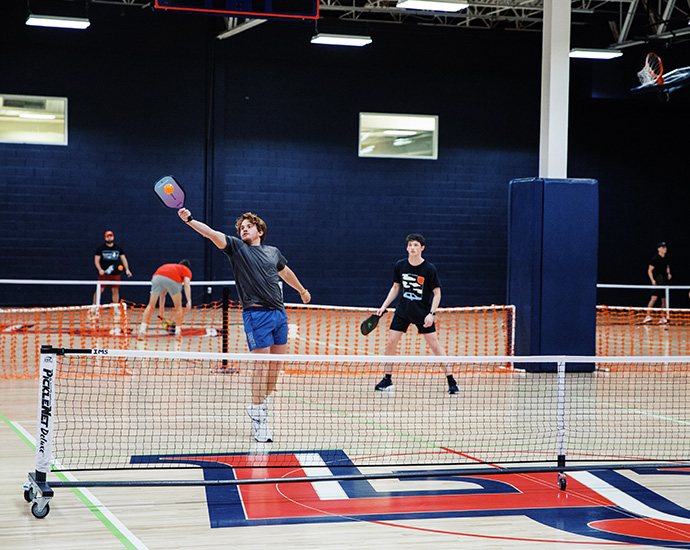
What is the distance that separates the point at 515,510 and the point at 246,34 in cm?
1759

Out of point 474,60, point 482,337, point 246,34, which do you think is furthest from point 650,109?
point 246,34

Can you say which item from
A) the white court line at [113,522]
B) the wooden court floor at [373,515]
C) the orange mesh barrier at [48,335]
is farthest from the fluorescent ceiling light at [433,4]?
the white court line at [113,522]

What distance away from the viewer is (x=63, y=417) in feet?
28.3

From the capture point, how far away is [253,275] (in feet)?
24.7

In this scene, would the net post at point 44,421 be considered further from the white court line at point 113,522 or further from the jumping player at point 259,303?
the jumping player at point 259,303

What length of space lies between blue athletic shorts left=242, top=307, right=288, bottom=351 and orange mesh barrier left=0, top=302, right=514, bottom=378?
372 cm

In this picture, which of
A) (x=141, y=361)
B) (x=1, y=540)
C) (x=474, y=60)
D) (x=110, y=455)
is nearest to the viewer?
(x=1, y=540)

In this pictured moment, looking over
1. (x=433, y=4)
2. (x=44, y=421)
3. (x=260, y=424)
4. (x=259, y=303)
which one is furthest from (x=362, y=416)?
(x=433, y=4)

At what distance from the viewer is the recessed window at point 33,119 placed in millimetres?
20188

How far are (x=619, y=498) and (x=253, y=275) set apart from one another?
3444 millimetres

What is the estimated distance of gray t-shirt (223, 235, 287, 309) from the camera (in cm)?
752

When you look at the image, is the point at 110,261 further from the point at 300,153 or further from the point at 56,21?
the point at 300,153

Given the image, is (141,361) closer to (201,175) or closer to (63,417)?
(63,417)

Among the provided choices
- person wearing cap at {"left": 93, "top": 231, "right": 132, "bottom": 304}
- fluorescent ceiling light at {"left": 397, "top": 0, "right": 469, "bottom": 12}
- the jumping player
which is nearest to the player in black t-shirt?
the jumping player
